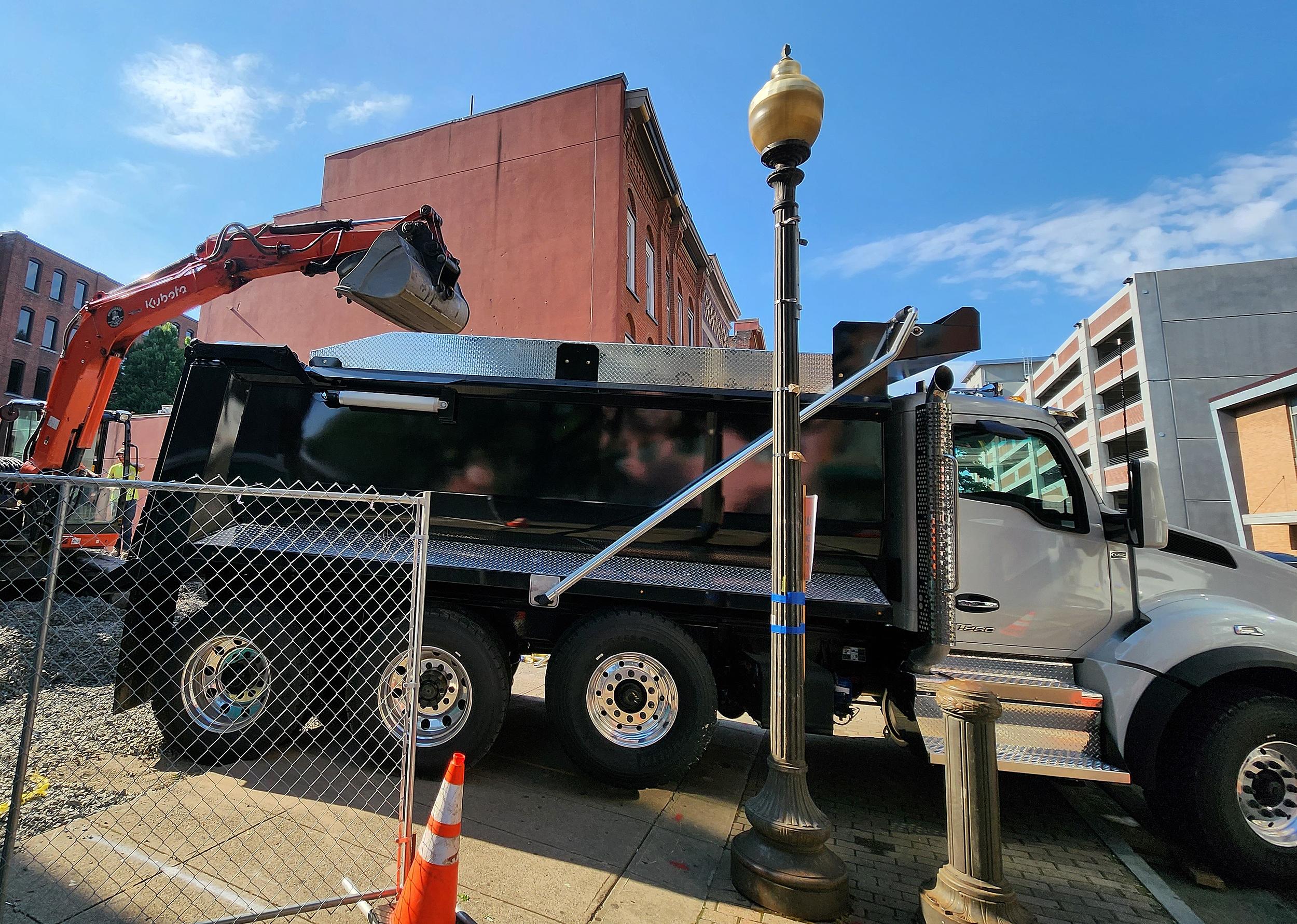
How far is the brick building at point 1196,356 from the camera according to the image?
34719 mm

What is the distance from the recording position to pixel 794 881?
2.91m

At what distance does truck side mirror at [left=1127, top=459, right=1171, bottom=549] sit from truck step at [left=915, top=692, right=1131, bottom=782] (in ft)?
3.88

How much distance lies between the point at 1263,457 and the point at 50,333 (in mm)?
60423

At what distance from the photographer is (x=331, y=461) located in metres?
4.61

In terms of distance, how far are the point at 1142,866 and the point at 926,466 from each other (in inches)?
105

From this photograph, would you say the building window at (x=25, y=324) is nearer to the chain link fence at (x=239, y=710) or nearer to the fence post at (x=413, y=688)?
the chain link fence at (x=239, y=710)

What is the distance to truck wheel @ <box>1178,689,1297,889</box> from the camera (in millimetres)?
3590

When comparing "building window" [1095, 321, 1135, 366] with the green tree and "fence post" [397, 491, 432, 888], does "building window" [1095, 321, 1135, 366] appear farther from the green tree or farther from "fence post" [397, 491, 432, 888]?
the green tree

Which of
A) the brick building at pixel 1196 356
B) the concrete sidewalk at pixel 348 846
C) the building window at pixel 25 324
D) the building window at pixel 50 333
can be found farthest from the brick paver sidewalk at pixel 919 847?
the building window at pixel 50 333

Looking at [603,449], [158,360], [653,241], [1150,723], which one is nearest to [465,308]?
[603,449]

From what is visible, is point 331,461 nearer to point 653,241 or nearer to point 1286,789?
point 1286,789

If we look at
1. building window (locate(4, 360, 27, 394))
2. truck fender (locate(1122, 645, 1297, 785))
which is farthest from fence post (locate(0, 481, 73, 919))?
building window (locate(4, 360, 27, 394))

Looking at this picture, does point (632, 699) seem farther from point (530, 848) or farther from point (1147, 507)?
point (1147, 507)

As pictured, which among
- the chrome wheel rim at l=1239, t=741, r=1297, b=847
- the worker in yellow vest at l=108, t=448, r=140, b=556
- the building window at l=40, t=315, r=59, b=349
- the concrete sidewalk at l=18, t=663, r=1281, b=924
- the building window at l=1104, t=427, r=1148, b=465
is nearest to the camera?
the concrete sidewalk at l=18, t=663, r=1281, b=924
